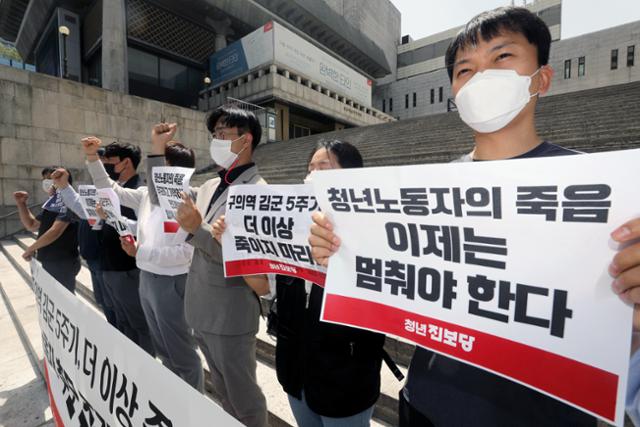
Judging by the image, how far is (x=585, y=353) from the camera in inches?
26.3

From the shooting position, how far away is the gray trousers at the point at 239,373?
1.70 m

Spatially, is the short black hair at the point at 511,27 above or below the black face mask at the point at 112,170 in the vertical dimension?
above

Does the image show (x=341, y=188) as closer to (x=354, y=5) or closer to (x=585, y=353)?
(x=585, y=353)

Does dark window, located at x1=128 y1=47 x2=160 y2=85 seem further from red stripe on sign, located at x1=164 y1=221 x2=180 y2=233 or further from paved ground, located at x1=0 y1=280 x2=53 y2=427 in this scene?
red stripe on sign, located at x1=164 y1=221 x2=180 y2=233

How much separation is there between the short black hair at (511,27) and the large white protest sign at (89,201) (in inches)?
115

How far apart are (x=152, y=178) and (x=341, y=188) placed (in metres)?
1.66

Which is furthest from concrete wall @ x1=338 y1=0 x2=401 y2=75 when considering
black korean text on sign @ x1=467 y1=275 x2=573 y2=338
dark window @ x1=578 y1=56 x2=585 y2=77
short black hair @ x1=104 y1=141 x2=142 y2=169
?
black korean text on sign @ x1=467 y1=275 x2=573 y2=338

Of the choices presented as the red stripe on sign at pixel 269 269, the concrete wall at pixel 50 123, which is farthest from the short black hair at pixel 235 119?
the concrete wall at pixel 50 123

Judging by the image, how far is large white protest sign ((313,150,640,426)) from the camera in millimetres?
649

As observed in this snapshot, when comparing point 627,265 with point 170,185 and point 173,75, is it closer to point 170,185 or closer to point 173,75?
point 170,185

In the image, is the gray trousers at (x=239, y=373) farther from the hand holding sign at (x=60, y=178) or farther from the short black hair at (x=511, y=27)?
the hand holding sign at (x=60, y=178)

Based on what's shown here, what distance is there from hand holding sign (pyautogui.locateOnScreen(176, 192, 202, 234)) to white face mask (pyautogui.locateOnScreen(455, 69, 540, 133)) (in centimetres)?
136

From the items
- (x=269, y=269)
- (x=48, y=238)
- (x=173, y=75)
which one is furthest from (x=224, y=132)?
(x=173, y=75)

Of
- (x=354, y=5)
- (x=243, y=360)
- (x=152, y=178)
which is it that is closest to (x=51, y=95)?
(x=152, y=178)
